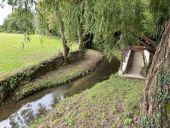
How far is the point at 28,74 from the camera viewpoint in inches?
627

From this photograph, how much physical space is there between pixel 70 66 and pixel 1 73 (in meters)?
5.91

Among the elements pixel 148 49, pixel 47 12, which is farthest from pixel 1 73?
pixel 47 12

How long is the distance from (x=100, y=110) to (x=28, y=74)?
7.17 metres

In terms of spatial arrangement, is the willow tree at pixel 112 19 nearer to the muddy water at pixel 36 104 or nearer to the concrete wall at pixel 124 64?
the muddy water at pixel 36 104

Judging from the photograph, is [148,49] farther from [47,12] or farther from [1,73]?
[47,12]

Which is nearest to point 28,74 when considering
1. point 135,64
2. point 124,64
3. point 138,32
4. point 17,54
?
point 124,64

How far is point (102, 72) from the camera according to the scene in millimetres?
19656

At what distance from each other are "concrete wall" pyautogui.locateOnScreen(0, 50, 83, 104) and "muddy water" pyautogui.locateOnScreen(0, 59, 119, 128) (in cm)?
77

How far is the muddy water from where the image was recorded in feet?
38.7

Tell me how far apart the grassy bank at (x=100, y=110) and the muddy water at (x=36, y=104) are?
117cm

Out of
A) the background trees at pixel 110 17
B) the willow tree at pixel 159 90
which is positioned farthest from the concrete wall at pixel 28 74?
the willow tree at pixel 159 90

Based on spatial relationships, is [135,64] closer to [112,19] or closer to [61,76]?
[61,76]

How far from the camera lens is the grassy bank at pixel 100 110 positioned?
8.76 meters

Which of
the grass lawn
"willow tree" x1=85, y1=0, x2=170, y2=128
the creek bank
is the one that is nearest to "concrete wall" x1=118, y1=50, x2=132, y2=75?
the creek bank
